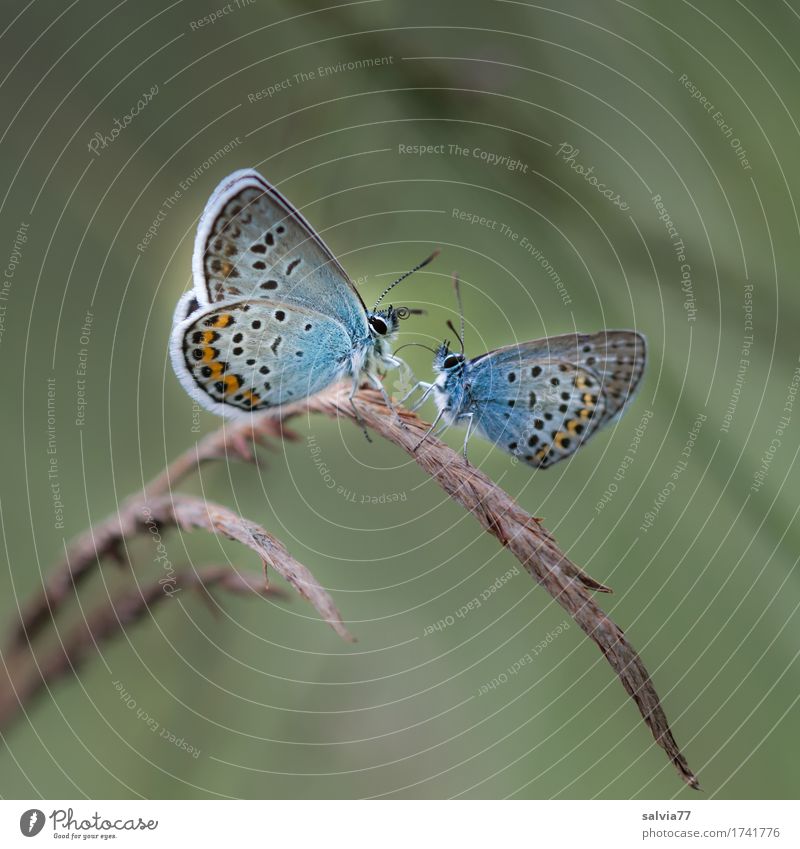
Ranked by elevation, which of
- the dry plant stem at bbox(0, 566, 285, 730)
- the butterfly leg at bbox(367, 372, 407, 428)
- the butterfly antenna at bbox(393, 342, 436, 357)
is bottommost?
the dry plant stem at bbox(0, 566, 285, 730)

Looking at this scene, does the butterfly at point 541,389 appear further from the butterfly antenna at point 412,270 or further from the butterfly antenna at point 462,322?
the butterfly antenna at point 412,270

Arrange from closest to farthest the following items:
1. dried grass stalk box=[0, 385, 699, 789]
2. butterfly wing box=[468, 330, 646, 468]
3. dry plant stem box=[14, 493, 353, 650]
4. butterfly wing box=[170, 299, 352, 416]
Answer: dry plant stem box=[14, 493, 353, 650] < dried grass stalk box=[0, 385, 699, 789] < butterfly wing box=[468, 330, 646, 468] < butterfly wing box=[170, 299, 352, 416]

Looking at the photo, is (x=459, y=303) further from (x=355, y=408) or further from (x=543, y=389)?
(x=355, y=408)

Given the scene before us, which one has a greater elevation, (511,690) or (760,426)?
(760,426)

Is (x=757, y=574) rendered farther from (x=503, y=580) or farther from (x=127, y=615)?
(x=127, y=615)

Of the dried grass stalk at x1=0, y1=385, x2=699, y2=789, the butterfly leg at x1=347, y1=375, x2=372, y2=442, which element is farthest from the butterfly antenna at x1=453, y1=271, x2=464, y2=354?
the dried grass stalk at x1=0, y1=385, x2=699, y2=789

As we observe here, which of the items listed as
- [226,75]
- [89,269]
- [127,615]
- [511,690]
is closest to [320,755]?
[511,690]

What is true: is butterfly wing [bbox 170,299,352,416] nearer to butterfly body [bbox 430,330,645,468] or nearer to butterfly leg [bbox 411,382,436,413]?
butterfly leg [bbox 411,382,436,413]

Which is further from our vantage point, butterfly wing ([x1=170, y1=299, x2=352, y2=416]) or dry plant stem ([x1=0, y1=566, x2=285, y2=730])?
butterfly wing ([x1=170, y1=299, x2=352, y2=416])
